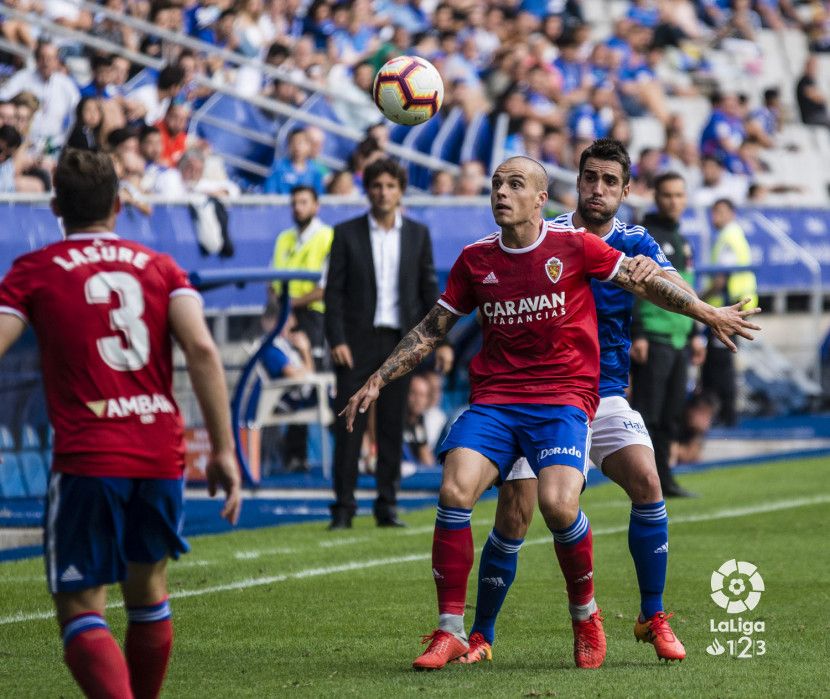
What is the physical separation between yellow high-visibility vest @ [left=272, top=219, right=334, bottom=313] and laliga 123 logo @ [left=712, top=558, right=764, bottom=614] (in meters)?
5.30

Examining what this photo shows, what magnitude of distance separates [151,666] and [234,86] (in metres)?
14.4

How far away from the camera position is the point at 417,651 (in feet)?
22.4

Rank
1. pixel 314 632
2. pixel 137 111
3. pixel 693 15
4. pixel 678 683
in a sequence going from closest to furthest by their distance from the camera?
pixel 678 683 → pixel 314 632 → pixel 137 111 → pixel 693 15

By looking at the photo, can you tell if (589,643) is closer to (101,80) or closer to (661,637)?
(661,637)

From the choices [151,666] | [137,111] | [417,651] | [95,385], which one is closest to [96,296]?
[95,385]

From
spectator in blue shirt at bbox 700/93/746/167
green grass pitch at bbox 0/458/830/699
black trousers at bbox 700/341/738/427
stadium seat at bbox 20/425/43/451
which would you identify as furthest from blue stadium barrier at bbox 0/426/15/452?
spectator in blue shirt at bbox 700/93/746/167

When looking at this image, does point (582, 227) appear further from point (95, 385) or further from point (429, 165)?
point (429, 165)

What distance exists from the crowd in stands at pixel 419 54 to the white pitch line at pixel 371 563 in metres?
4.97

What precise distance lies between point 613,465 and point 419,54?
50.4 ft

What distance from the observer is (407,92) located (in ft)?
30.2

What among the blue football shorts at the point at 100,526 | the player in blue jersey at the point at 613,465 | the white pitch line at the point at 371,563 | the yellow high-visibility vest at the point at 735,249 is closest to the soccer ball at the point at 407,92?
the player in blue jersey at the point at 613,465

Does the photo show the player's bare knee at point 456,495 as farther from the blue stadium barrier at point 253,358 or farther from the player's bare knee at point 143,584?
the blue stadium barrier at point 253,358

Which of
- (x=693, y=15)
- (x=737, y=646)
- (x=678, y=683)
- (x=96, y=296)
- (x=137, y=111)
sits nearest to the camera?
(x=96, y=296)

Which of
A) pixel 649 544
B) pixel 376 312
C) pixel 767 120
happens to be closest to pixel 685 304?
pixel 649 544
